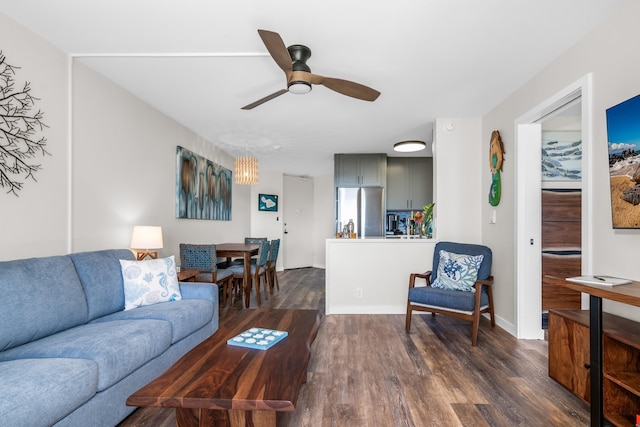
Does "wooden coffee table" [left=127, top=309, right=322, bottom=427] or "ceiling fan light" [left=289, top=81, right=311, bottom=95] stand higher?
"ceiling fan light" [left=289, top=81, right=311, bottom=95]

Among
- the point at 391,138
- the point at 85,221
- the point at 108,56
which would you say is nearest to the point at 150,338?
the point at 85,221

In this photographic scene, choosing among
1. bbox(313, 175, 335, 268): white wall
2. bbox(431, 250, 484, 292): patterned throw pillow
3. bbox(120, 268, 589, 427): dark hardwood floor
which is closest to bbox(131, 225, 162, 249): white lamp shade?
bbox(120, 268, 589, 427): dark hardwood floor

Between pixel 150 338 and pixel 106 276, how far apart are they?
29.6 inches

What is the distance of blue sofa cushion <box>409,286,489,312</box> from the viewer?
314cm

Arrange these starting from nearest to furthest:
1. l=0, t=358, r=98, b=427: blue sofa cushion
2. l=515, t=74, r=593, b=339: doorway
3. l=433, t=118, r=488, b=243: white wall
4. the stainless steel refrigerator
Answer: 1. l=0, t=358, r=98, b=427: blue sofa cushion
2. l=515, t=74, r=593, b=339: doorway
3. l=433, t=118, r=488, b=243: white wall
4. the stainless steel refrigerator

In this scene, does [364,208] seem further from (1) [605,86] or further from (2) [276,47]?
(2) [276,47]

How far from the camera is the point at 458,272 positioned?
11.4ft

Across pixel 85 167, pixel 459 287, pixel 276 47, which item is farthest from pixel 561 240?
pixel 85 167

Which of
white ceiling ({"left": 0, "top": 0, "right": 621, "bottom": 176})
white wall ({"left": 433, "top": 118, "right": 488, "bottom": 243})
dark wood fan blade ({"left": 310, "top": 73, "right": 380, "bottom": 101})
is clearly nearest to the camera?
white ceiling ({"left": 0, "top": 0, "right": 621, "bottom": 176})

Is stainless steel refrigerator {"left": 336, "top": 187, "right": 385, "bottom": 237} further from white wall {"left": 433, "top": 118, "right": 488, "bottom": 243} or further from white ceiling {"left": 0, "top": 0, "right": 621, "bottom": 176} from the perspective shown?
white ceiling {"left": 0, "top": 0, "right": 621, "bottom": 176}

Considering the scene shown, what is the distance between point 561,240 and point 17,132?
16.3 ft

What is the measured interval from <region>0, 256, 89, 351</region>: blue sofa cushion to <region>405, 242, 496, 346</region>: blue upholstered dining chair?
284 centimetres

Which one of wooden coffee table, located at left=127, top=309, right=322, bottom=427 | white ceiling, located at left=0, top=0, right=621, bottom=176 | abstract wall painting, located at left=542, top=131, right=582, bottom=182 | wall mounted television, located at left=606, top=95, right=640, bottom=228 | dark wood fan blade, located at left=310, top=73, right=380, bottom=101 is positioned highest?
white ceiling, located at left=0, top=0, right=621, bottom=176

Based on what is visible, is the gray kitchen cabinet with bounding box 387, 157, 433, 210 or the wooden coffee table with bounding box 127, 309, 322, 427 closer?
the wooden coffee table with bounding box 127, 309, 322, 427
